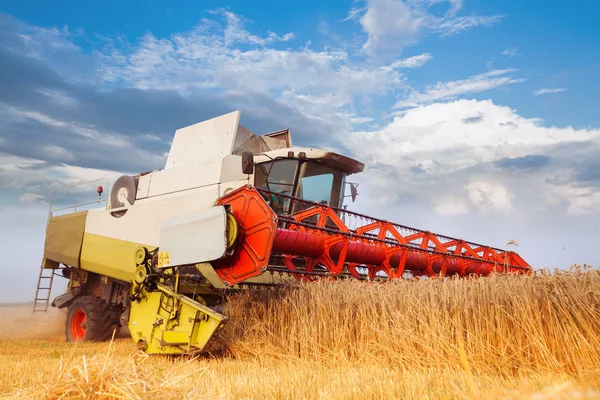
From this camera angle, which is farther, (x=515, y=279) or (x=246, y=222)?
(x=246, y=222)

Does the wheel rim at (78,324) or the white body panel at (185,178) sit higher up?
the white body panel at (185,178)

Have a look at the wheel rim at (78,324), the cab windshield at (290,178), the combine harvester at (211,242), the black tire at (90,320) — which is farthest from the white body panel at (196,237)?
the wheel rim at (78,324)

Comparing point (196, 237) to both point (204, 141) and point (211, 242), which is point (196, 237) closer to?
point (211, 242)

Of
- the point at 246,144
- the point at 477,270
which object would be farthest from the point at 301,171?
the point at 477,270

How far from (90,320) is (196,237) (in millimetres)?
3953

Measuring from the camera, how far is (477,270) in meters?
8.98

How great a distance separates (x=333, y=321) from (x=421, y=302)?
925 millimetres

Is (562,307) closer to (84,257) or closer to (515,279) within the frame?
(515,279)

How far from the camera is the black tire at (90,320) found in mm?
8203

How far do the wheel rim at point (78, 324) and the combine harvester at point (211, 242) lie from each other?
2 cm

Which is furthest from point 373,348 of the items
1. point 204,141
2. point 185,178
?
point 204,141

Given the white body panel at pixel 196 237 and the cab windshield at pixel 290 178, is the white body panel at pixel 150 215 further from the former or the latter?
the white body panel at pixel 196 237

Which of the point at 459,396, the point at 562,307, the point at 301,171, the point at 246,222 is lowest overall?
the point at 459,396

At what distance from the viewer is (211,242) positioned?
17.0ft
